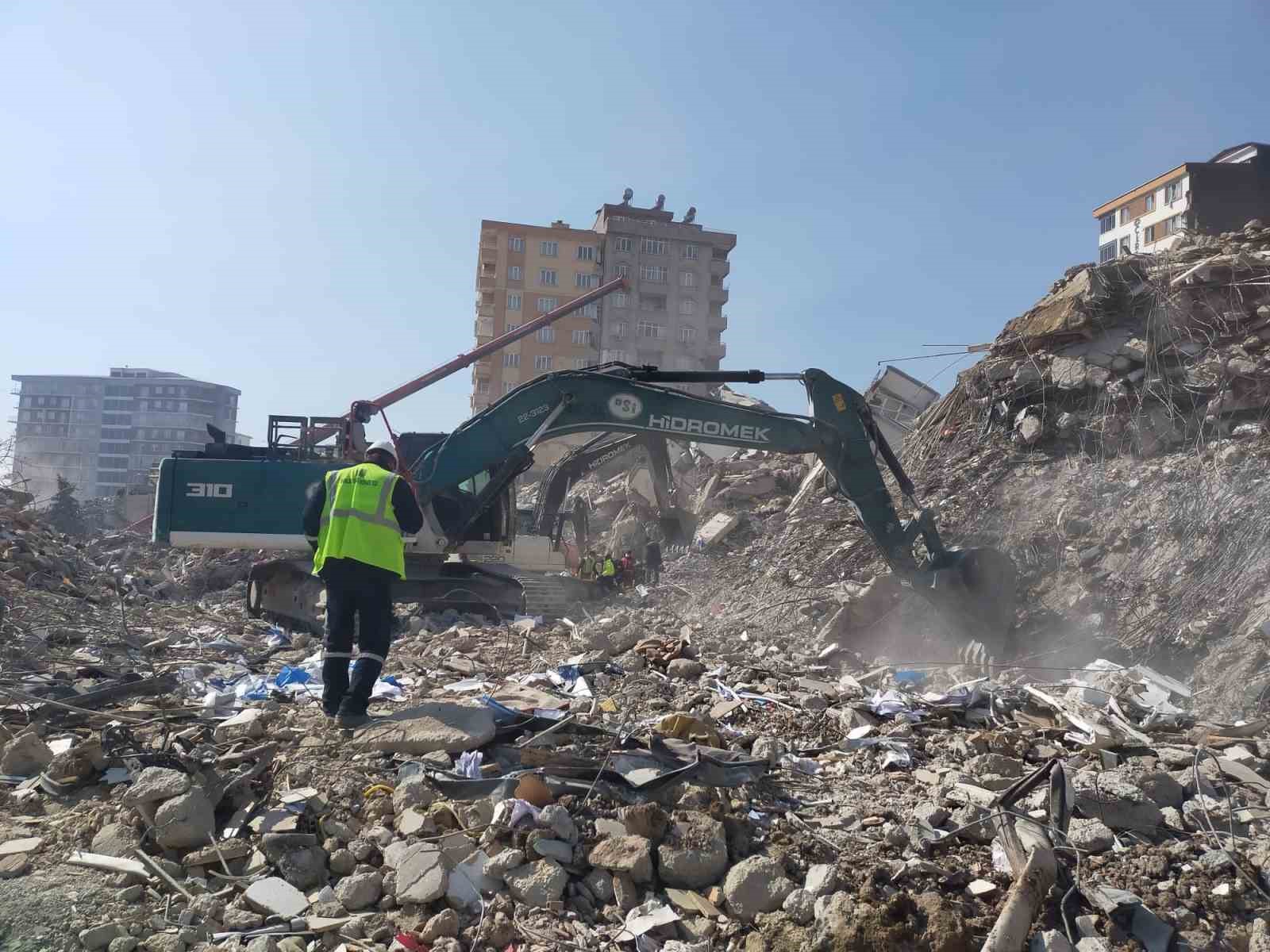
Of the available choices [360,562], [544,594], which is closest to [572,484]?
[544,594]

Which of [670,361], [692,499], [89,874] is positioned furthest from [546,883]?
[670,361]

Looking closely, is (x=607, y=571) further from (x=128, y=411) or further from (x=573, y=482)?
(x=128, y=411)

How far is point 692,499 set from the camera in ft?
67.4

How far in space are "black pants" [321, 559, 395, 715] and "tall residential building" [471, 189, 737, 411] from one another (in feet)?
154

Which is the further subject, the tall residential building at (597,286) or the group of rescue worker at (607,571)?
the tall residential building at (597,286)

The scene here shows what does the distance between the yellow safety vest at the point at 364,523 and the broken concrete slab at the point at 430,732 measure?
0.84 m

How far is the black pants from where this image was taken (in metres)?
5.14

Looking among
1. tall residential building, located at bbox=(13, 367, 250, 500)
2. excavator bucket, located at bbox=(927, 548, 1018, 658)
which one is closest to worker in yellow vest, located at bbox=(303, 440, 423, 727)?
excavator bucket, located at bbox=(927, 548, 1018, 658)

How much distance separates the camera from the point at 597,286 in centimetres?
5375

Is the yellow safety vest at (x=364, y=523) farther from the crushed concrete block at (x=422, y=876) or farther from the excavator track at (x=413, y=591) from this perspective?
the excavator track at (x=413, y=591)

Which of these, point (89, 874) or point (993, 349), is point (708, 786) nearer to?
point (89, 874)

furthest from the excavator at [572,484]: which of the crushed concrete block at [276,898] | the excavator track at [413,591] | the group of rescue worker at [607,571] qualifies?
the crushed concrete block at [276,898]

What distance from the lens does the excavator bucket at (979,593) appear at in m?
8.40

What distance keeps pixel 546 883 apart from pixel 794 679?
10.8ft
